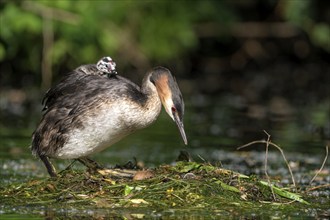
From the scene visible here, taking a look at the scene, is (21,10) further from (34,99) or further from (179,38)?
(179,38)

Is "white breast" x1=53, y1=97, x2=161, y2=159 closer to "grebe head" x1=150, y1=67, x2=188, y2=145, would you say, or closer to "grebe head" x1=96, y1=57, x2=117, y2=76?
"grebe head" x1=150, y1=67, x2=188, y2=145

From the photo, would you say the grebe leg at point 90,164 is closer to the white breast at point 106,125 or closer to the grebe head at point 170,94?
the white breast at point 106,125

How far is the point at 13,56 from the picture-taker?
65.0 feet

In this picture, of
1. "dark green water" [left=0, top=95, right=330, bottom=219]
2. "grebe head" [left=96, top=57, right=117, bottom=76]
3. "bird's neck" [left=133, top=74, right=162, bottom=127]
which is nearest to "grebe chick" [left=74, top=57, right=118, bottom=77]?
"grebe head" [left=96, top=57, right=117, bottom=76]

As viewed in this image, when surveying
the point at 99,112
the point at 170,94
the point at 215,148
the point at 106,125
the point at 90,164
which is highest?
the point at 170,94

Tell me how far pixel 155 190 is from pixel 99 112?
108 centimetres

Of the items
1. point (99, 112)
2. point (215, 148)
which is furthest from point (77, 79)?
point (215, 148)

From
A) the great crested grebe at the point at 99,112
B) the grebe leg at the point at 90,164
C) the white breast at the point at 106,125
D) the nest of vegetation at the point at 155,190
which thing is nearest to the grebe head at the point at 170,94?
the great crested grebe at the point at 99,112

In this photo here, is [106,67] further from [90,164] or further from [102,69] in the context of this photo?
[90,164]

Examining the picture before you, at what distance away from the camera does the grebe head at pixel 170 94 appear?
9109mm

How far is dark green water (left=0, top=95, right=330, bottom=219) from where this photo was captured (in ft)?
26.6

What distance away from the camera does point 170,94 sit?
922 centimetres

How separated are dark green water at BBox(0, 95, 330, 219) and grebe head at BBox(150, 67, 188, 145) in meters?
0.46

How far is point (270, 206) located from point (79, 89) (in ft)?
7.85
